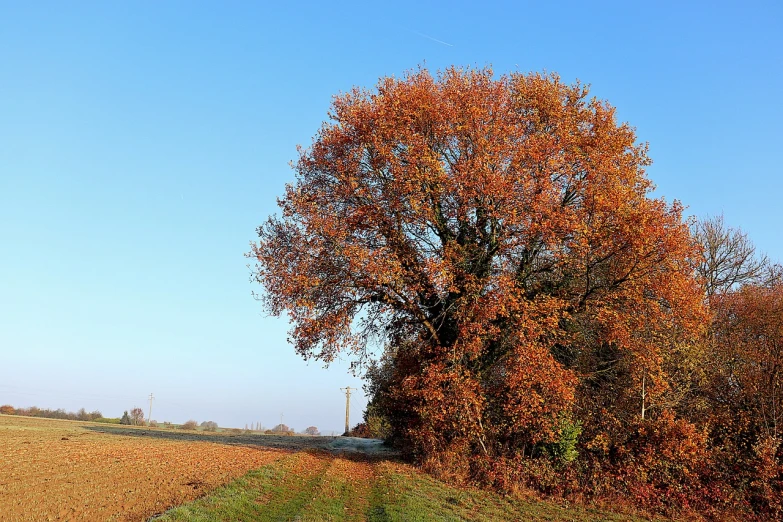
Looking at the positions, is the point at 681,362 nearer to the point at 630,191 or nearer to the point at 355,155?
the point at 630,191

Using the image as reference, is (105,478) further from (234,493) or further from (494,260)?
(494,260)

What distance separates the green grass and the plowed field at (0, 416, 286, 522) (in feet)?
3.66

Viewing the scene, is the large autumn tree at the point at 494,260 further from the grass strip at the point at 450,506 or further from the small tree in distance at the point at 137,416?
the small tree in distance at the point at 137,416

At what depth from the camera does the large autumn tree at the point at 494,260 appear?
2166 cm

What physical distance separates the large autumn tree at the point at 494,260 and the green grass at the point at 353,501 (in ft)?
11.7

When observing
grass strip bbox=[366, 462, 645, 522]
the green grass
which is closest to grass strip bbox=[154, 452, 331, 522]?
the green grass

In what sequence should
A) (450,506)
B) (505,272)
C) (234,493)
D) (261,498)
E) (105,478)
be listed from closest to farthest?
(234,493) < (261,498) < (450,506) < (105,478) < (505,272)

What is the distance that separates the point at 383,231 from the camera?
24.5 metres

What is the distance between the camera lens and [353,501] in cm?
1623

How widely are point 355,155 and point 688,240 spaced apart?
Answer: 14.3 m

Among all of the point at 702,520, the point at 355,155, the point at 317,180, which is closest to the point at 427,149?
the point at 355,155

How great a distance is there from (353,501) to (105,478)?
837 centimetres

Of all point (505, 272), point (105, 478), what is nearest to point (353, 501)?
point (105, 478)

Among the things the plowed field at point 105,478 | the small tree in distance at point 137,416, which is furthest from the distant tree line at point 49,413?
the plowed field at point 105,478
